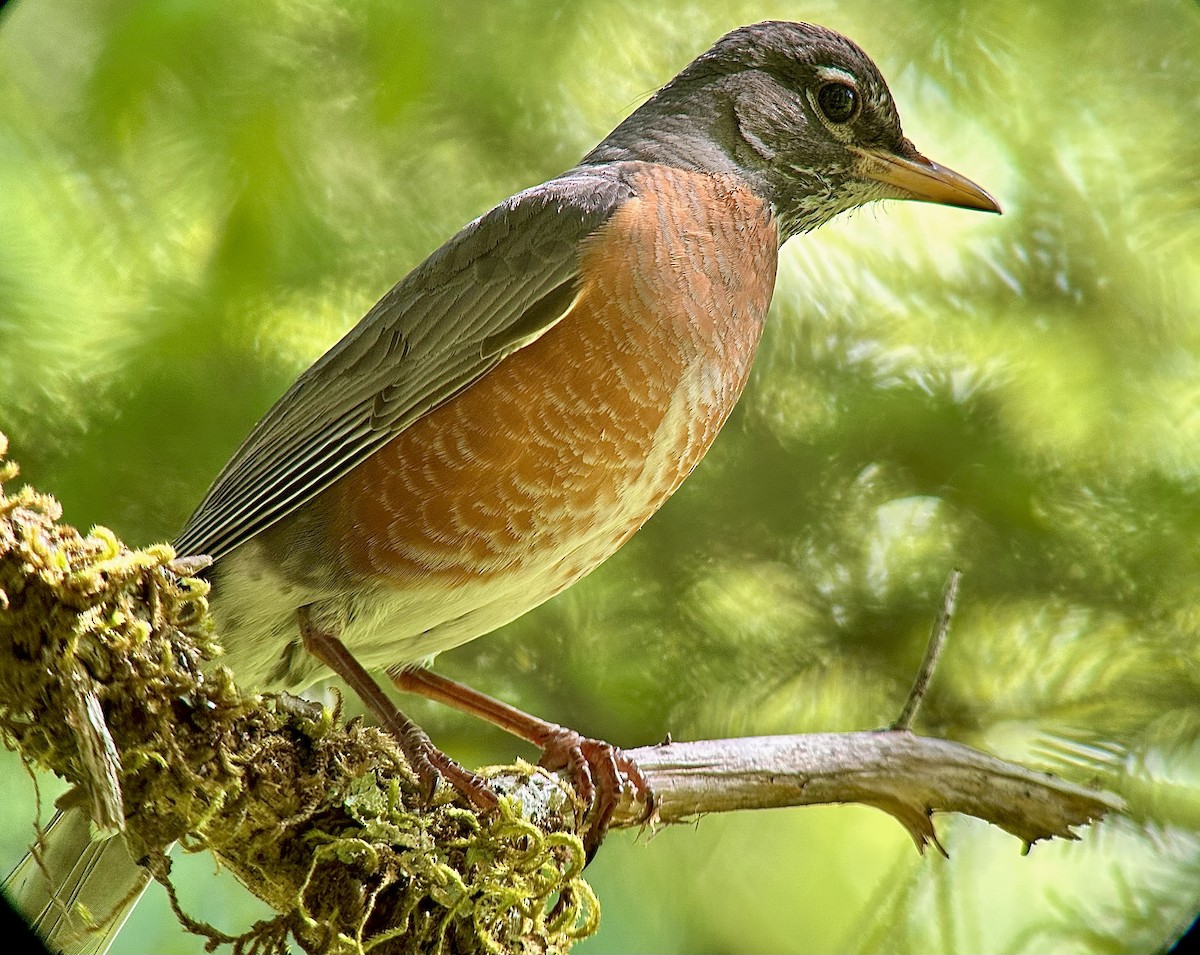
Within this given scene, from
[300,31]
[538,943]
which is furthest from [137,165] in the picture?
[538,943]

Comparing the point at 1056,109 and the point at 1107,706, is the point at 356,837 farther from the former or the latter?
the point at 1056,109

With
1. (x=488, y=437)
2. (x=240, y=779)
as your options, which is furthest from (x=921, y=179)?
(x=240, y=779)

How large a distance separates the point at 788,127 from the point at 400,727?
6.45 ft

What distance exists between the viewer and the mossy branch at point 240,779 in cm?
172

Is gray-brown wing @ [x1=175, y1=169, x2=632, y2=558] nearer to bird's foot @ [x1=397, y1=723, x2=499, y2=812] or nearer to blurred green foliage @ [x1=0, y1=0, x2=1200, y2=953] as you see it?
blurred green foliage @ [x1=0, y1=0, x2=1200, y2=953]

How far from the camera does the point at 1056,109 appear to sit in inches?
118

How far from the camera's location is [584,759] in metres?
2.54

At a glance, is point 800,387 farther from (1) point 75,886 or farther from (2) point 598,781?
(1) point 75,886

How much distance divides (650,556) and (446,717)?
2.51 ft

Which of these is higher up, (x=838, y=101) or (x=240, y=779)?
(x=838, y=101)

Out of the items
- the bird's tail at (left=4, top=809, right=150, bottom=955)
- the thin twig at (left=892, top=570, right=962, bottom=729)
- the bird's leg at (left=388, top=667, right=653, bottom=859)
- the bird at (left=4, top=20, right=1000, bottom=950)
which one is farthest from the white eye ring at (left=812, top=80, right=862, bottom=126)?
the bird's tail at (left=4, top=809, right=150, bottom=955)

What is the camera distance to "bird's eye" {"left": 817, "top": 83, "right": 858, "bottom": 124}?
3.07 meters

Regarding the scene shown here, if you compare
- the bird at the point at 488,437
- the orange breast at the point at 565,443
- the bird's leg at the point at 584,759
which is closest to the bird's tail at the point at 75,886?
the bird at the point at 488,437

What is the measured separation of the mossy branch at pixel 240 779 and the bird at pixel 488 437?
7.1 inches
